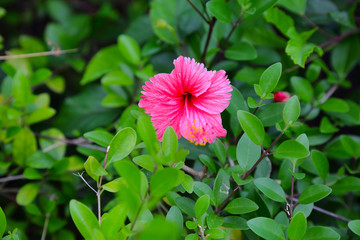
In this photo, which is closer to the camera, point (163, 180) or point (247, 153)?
point (163, 180)

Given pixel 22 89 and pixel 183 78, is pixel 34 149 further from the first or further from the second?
pixel 183 78

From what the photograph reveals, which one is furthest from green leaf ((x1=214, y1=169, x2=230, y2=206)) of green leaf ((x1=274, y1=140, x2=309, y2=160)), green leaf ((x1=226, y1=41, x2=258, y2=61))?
green leaf ((x1=226, y1=41, x2=258, y2=61))

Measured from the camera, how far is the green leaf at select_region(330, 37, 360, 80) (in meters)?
1.06

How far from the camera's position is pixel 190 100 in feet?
2.32

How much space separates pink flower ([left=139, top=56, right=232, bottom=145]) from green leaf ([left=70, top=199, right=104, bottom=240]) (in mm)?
202

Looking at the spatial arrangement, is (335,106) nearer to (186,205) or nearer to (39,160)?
(186,205)

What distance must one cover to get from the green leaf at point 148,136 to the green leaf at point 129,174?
5 centimetres

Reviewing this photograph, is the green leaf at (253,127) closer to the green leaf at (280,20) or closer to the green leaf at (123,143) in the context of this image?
the green leaf at (123,143)

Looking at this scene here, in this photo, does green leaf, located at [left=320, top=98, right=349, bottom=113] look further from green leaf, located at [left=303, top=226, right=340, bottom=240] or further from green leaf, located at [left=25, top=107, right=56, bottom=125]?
green leaf, located at [left=25, top=107, right=56, bottom=125]

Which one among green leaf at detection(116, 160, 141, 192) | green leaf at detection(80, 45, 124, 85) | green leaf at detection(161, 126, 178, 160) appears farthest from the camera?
green leaf at detection(80, 45, 124, 85)

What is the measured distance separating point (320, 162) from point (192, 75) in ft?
1.27

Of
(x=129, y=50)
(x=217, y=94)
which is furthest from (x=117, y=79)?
(x=217, y=94)

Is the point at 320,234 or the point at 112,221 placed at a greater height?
the point at 112,221

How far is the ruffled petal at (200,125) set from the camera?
0.68 metres
